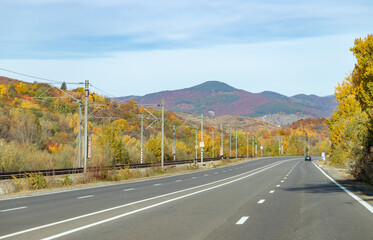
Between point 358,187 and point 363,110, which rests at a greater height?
point 363,110

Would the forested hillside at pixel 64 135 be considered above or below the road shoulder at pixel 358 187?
above

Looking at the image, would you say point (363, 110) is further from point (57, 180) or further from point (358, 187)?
point (57, 180)

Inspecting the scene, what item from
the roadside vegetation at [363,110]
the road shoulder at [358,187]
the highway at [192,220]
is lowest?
the road shoulder at [358,187]

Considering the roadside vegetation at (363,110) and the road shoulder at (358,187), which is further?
the roadside vegetation at (363,110)

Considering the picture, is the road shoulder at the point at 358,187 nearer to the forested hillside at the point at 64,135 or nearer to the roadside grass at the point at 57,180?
the roadside grass at the point at 57,180

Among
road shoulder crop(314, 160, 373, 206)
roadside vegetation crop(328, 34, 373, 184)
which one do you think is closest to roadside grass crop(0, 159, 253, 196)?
road shoulder crop(314, 160, 373, 206)

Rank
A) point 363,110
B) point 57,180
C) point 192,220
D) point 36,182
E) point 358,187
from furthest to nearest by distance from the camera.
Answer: point 57,180 → point 363,110 → point 36,182 → point 358,187 → point 192,220

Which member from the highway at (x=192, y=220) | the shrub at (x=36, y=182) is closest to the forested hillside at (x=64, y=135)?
→ the shrub at (x=36, y=182)

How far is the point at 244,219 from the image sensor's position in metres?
12.3

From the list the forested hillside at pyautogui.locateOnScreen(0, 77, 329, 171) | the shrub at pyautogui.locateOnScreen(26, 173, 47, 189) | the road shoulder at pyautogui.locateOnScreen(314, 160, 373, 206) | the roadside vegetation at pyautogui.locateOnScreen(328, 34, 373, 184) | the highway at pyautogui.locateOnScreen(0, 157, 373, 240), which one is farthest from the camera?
the forested hillside at pyautogui.locateOnScreen(0, 77, 329, 171)

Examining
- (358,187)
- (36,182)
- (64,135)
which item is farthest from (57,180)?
(64,135)

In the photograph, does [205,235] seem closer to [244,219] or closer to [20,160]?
[244,219]

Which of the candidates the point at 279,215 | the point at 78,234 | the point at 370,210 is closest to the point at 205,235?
the point at 78,234

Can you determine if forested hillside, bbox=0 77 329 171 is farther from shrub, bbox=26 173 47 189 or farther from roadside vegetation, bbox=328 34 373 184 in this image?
roadside vegetation, bbox=328 34 373 184
